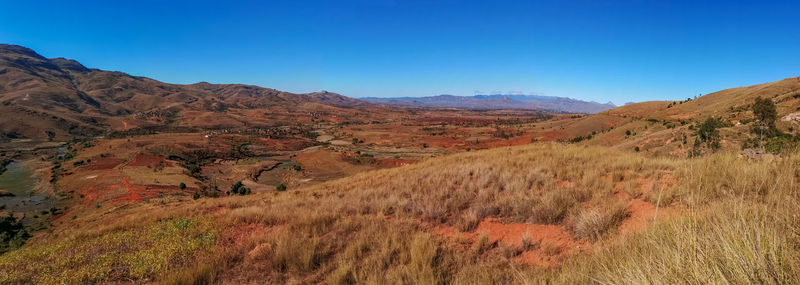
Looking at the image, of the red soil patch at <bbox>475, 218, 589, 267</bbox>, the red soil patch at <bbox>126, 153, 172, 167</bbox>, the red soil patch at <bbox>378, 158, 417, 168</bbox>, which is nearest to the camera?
the red soil patch at <bbox>475, 218, 589, 267</bbox>

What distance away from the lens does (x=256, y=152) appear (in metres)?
56.4

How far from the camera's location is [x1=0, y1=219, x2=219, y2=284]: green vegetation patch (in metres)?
4.28

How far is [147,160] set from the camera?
130ft

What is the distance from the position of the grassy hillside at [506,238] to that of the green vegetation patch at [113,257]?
0.10 feet

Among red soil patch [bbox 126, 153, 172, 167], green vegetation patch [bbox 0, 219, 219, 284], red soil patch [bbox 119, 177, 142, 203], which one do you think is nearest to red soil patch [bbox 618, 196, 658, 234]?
green vegetation patch [bbox 0, 219, 219, 284]

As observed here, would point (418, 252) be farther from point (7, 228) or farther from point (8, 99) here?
point (8, 99)

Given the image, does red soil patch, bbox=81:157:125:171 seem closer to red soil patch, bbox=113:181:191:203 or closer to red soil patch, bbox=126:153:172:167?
red soil patch, bbox=126:153:172:167

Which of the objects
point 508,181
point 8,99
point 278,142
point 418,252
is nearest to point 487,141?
point 278,142

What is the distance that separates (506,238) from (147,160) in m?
50.7

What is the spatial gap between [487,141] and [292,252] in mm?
62462

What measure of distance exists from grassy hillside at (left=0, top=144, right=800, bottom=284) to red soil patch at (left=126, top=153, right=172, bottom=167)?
134 feet

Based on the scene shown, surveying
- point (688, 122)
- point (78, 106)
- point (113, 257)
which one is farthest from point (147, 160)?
point (78, 106)

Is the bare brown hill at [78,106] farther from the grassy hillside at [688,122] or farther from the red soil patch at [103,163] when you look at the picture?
the grassy hillside at [688,122]

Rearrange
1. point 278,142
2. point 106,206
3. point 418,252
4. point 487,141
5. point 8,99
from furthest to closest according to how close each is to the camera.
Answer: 1. point 8,99
2. point 278,142
3. point 487,141
4. point 106,206
5. point 418,252
